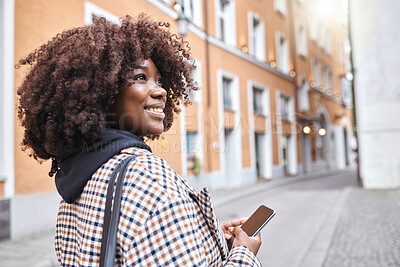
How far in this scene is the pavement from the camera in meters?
5.05

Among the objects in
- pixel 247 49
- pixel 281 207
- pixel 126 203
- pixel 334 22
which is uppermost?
pixel 334 22

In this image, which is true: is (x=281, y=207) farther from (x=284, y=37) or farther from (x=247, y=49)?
(x=284, y=37)

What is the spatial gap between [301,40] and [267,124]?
28.9ft

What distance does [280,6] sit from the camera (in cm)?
2223

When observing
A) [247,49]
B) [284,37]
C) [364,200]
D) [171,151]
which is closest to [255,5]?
[247,49]

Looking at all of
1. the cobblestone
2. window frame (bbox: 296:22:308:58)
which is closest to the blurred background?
the cobblestone

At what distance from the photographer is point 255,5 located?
62.7ft

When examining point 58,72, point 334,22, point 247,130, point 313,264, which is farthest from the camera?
point 334,22

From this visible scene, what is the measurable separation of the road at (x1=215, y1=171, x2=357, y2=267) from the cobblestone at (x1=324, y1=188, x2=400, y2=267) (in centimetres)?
18

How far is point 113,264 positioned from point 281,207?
9.56 m

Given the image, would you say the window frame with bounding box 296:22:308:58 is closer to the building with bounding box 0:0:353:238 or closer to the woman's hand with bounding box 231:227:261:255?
the building with bounding box 0:0:353:238

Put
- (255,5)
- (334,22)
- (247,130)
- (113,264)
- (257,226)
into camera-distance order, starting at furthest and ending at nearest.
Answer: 1. (334,22)
2. (255,5)
3. (247,130)
4. (257,226)
5. (113,264)

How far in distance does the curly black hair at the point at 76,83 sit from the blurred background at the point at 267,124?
0.69 m

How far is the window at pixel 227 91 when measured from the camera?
642 inches
